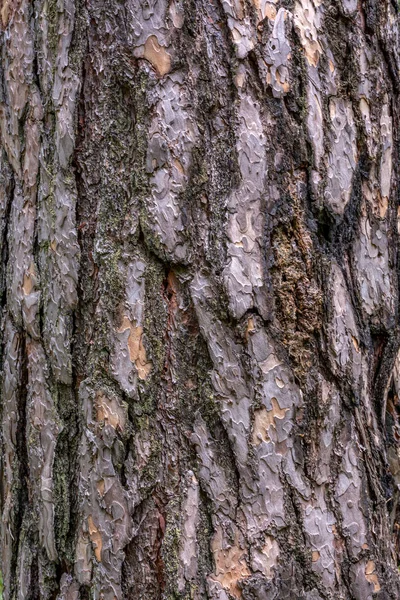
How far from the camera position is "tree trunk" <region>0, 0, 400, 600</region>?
3.31 feet

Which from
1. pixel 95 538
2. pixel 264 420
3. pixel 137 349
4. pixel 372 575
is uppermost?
pixel 137 349

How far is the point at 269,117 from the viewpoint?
1.03m

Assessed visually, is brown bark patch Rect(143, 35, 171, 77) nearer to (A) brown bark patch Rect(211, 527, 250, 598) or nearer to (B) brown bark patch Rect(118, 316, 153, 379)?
(B) brown bark patch Rect(118, 316, 153, 379)

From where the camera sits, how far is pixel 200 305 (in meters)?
1.01

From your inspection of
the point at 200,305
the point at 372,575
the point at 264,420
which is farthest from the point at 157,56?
the point at 372,575

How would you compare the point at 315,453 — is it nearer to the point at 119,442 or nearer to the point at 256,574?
the point at 256,574

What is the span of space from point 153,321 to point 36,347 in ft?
0.85

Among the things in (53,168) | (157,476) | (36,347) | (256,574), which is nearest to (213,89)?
(53,168)

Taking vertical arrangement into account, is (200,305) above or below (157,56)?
below

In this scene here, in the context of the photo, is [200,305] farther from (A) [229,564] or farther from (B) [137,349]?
(A) [229,564]

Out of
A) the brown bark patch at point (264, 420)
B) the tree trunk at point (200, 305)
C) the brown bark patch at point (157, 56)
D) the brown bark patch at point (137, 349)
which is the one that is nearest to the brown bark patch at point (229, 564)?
the tree trunk at point (200, 305)

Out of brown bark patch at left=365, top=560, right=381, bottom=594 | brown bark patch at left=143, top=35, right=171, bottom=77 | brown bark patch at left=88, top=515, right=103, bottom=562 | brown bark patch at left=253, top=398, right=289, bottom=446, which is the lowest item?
brown bark patch at left=365, top=560, right=381, bottom=594

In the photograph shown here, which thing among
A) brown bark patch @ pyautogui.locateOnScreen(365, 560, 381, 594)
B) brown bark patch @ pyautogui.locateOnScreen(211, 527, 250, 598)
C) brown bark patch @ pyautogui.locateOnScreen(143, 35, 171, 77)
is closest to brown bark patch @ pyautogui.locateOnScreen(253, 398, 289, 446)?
brown bark patch @ pyautogui.locateOnScreen(211, 527, 250, 598)

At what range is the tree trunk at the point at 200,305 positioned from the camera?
1008 millimetres
